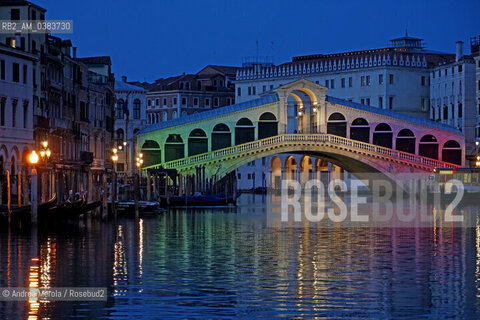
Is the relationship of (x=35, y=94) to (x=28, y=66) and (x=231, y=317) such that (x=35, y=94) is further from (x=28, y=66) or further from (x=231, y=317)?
(x=231, y=317)

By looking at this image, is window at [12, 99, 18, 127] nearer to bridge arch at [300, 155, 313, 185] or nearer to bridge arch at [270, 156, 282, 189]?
bridge arch at [300, 155, 313, 185]

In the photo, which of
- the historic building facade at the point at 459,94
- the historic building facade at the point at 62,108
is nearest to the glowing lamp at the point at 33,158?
the historic building facade at the point at 62,108

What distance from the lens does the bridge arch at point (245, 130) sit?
6606 cm

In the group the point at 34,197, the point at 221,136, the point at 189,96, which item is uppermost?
the point at 189,96

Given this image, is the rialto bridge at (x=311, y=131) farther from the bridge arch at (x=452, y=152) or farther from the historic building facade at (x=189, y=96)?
the historic building facade at (x=189, y=96)

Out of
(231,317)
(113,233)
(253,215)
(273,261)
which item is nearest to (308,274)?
(273,261)

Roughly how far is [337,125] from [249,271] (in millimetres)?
45375

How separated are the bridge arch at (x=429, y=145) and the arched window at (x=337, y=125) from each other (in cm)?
440

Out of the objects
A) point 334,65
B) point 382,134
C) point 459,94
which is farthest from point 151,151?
point 334,65

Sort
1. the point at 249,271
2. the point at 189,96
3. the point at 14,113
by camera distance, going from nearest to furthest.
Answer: the point at 249,271 < the point at 14,113 < the point at 189,96

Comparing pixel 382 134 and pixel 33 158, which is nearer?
pixel 33 158

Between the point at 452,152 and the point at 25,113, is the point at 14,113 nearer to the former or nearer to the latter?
the point at 25,113

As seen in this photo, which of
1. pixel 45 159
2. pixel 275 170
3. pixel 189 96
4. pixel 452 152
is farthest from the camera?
pixel 189 96

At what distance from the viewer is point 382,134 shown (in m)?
66.9
